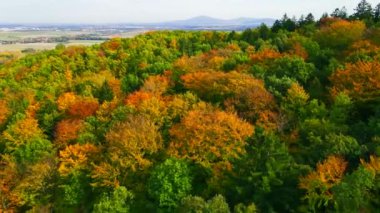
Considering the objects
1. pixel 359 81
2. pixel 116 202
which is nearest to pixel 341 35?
pixel 359 81

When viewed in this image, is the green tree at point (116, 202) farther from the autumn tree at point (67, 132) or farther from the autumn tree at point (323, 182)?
the autumn tree at point (67, 132)

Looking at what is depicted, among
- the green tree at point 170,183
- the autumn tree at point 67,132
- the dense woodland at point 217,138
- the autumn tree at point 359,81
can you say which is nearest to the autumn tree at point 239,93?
the dense woodland at point 217,138

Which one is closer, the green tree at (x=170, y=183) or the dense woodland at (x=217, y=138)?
the dense woodland at (x=217, y=138)

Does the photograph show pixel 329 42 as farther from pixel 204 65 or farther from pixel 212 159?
pixel 212 159

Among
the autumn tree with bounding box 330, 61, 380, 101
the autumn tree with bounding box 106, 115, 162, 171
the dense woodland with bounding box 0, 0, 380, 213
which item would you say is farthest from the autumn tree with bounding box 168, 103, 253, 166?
the autumn tree with bounding box 330, 61, 380, 101

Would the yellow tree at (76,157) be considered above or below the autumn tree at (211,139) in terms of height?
below

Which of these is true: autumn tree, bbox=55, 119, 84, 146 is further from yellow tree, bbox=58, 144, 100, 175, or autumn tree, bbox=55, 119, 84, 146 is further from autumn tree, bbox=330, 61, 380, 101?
autumn tree, bbox=330, 61, 380, 101

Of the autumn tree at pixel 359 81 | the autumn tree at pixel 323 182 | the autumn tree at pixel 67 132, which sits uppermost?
the autumn tree at pixel 359 81

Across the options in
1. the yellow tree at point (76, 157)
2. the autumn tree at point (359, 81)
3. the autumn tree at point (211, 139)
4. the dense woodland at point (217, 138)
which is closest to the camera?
the dense woodland at point (217, 138)

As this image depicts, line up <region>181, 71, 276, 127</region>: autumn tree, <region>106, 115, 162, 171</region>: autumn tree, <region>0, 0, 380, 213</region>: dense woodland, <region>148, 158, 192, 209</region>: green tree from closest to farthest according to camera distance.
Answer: <region>0, 0, 380, 213</region>: dense woodland
<region>148, 158, 192, 209</region>: green tree
<region>106, 115, 162, 171</region>: autumn tree
<region>181, 71, 276, 127</region>: autumn tree
